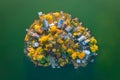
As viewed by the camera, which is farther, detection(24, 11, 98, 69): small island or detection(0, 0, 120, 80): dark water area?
detection(0, 0, 120, 80): dark water area

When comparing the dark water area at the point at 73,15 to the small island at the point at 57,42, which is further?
the dark water area at the point at 73,15

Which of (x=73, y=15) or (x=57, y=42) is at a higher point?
(x=73, y=15)

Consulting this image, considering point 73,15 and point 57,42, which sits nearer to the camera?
point 57,42
